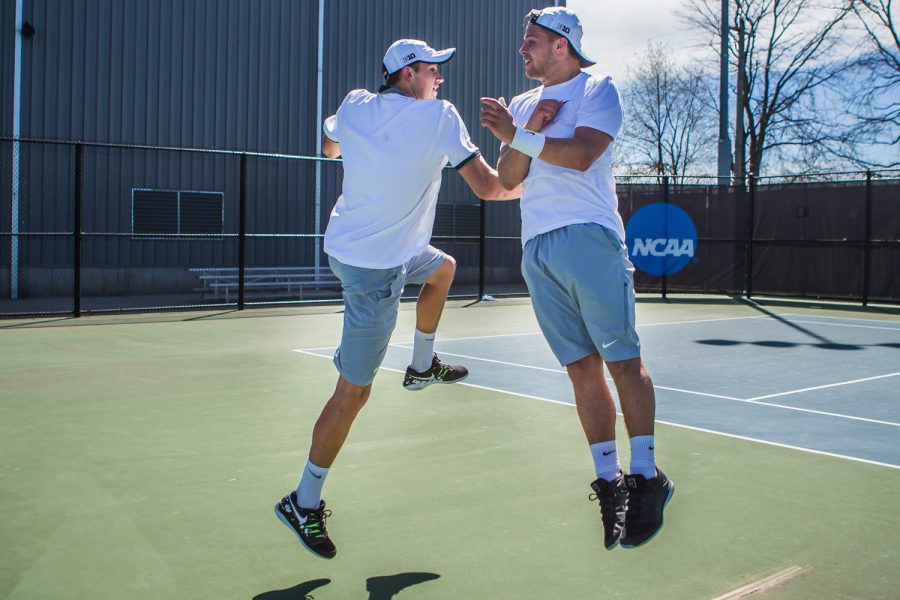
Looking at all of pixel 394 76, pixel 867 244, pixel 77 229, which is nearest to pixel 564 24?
pixel 394 76

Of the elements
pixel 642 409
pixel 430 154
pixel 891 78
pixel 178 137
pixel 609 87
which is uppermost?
pixel 891 78

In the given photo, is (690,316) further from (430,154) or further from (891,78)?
(891,78)

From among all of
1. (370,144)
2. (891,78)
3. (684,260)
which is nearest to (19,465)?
(370,144)

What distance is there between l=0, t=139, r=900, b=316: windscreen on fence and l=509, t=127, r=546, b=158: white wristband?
1266cm

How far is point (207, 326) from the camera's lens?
484 inches

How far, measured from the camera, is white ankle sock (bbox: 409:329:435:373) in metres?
4.57

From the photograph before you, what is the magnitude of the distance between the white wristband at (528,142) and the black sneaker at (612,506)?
130cm

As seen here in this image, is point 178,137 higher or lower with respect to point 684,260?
higher

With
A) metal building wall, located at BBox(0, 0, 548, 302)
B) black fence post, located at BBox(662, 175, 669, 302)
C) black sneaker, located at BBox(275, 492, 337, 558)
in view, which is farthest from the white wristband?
metal building wall, located at BBox(0, 0, 548, 302)

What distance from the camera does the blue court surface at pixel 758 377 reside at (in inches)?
241

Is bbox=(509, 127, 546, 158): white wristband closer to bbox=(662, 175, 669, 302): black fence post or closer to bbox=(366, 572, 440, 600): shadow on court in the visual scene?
bbox=(366, 572, 440, 600): shadow on court

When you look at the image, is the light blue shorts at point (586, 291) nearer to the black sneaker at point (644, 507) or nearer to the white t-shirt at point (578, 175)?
the white t-shirt at point (578, 175)

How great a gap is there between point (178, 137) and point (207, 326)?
7.88 meters

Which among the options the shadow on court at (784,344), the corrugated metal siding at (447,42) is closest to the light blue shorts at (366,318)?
the shadow on court at (784,344)
